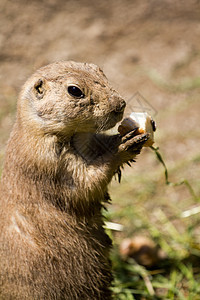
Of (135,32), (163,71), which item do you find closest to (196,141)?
(163,71)

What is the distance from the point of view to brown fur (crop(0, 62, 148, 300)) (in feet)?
10.5

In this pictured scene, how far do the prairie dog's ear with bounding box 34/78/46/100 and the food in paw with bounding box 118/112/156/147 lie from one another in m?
0.65

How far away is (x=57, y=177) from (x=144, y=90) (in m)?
3.70

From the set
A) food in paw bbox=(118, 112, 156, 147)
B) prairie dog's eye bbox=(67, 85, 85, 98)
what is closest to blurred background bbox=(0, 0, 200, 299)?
food in paw bbox=(118, 112, 156, 147)

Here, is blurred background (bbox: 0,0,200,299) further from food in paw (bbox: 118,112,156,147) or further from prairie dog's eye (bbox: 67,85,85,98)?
prairie dog's eye (bbox: 67,85,85,98)

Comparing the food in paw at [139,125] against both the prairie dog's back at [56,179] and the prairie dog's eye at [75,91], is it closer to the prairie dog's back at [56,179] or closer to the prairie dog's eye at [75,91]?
the prairie dog's back at [56,179]

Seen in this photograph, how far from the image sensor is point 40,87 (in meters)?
3.26

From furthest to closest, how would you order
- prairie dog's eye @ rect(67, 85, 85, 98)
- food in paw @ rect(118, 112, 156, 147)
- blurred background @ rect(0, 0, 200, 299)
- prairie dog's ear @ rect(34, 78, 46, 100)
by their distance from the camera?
blurred background @ rect(0, 0, 200, 299) → food in paw @ rect(118, 112, 156, 147) → prairie dog's ear @ rect(34, 78, 46, 100) → prairie dog's eye @ rect(67, 85, 85, 98)

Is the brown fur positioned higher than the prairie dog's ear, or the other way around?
the prairie dog's ear

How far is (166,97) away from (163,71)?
571mm

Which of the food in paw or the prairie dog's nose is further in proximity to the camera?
the food in paw

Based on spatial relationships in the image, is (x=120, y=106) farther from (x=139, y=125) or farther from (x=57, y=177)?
(x=57, y=177)

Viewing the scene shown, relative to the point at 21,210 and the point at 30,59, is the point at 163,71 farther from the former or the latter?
the point at 21,210

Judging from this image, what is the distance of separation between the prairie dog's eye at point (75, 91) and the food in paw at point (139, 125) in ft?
1.55
